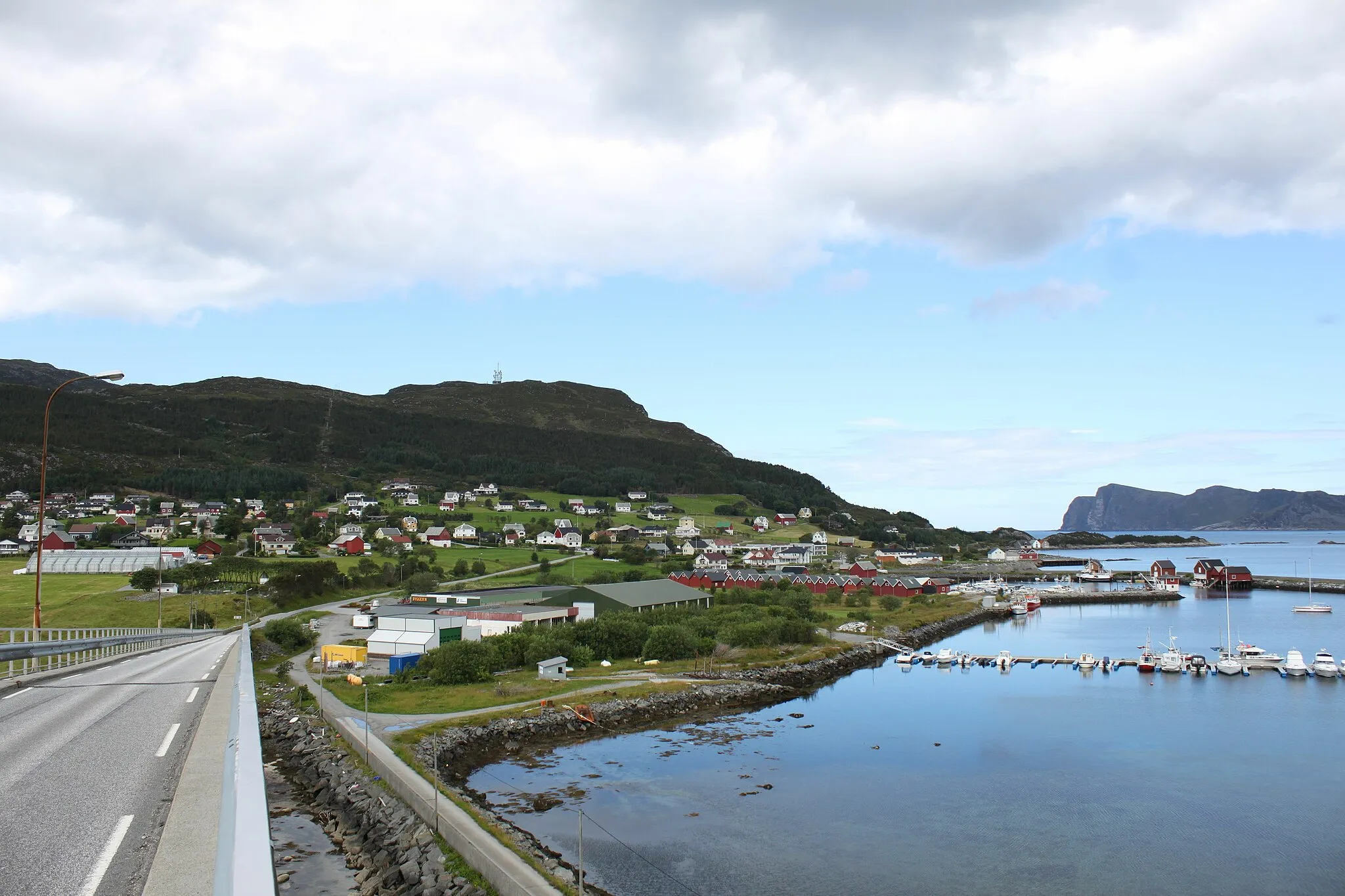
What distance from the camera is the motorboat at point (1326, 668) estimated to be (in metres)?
47.1

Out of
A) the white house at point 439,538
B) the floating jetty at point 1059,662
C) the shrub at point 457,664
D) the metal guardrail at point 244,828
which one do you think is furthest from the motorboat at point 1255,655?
the white house at point 439,538

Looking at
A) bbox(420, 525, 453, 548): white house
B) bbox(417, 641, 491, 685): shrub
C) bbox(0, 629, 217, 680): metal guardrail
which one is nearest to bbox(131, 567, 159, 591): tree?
bbox(0, 629, 217, 680): metal guardrail

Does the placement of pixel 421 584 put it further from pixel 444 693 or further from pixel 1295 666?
pixel 1295 666

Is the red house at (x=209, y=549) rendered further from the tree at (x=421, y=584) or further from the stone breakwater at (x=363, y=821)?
the stone breakwater at (x=363, y=821)

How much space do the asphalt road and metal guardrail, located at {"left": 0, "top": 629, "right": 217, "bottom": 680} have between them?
2.90 meters

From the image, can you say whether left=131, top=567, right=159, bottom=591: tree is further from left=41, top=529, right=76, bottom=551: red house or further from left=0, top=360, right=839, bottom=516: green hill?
left=0, top=360, right=839, bottom=516: green hill

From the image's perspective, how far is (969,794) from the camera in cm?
2675

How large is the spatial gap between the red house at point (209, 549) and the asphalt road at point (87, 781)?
240ft

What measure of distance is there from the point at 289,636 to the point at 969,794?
118 feet

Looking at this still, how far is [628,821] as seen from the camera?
23.5 m

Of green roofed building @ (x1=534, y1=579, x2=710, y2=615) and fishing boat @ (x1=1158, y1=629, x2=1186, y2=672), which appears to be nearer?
fishing boat @ (x1=1158, y1=629, x2=1186, y2=672)

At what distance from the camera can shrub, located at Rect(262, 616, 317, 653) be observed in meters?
46.6

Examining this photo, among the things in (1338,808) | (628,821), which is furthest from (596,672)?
(1338,808)

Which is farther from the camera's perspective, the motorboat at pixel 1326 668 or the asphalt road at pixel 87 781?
the motorboat at pixel 1326 668
